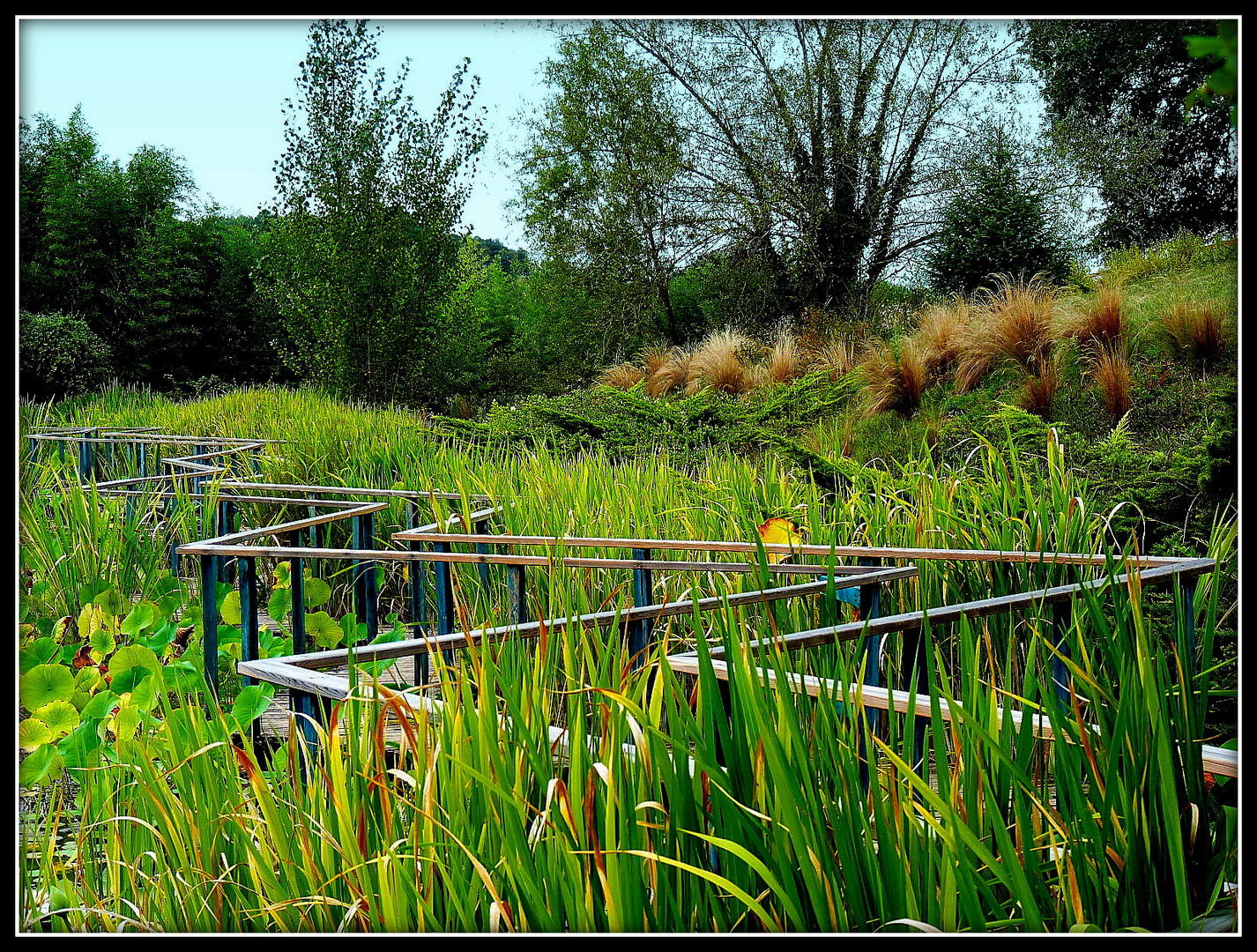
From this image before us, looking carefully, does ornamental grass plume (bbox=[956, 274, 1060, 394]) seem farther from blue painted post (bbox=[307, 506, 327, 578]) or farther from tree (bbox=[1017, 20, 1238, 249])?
blue painted post (bbox=[307, 506, 327, 578])

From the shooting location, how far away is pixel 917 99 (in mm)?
9766

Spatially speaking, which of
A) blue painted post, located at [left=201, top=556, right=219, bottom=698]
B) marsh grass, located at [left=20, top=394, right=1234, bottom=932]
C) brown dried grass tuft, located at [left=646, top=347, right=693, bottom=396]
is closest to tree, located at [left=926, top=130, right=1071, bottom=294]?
brown dried grass tuft, located at [left=646, top=347, right=693, bottom=396]

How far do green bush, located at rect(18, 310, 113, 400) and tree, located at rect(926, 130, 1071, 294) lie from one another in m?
8.97

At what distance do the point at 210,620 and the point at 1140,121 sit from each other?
4.86 meters

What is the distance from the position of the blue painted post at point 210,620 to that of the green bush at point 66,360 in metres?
6.58

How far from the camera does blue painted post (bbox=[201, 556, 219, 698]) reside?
2600mm

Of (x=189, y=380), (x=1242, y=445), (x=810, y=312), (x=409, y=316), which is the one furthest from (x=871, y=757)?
(x=189, y=380)

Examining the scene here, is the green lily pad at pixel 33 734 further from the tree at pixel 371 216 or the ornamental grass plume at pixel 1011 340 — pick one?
the tree at pixel 371 216

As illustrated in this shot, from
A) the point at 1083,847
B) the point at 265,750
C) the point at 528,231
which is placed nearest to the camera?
the point at 1083,847

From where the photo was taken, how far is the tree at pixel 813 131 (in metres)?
9.20

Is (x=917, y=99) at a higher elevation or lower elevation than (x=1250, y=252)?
higher

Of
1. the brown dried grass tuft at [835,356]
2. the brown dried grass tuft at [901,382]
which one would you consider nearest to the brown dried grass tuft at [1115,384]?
the brown dried grass tuft at [901,382]

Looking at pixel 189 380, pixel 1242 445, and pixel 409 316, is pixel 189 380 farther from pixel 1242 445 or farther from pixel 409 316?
pixel 1242 445

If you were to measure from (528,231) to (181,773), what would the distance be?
455 inches
